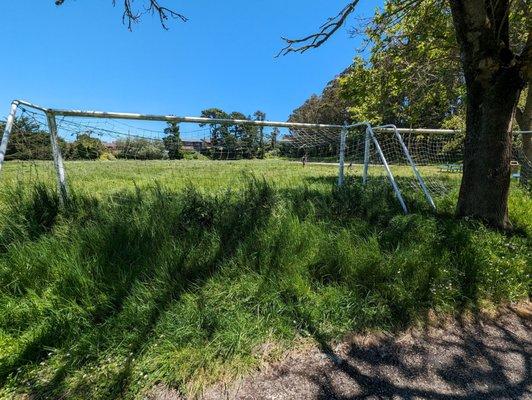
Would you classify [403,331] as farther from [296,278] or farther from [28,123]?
[28,123]

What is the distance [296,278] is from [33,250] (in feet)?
8.16

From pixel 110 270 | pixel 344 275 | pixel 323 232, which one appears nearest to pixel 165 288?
pixel 110 270

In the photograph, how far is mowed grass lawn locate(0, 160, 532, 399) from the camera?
221 cm

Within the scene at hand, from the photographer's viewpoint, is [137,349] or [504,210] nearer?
[137,349]

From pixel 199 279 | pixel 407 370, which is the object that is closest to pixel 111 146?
pixel 199 279

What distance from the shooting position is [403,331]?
2727mm

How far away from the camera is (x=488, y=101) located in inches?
160

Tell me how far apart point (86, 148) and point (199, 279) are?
11.6ft

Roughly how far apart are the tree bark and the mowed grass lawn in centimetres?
42

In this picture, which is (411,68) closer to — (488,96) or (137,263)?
(488,96)

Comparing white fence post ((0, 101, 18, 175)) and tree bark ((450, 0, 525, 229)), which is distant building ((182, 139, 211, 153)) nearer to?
white fence post ((0, 101, 18, 175))

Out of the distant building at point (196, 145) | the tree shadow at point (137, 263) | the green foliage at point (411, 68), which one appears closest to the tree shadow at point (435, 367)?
the tree shadow at point (137, 263)

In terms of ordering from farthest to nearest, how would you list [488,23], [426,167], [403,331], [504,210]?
[426,167]
[504,210]
[488,23]
[403,331]

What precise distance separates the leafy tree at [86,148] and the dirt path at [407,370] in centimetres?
414
